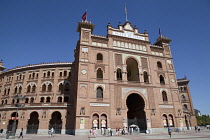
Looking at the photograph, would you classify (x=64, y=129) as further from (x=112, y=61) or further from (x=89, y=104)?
(x=112, y=61)

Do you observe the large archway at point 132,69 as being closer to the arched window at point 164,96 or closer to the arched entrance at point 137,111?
the arched entrance at point 137,111

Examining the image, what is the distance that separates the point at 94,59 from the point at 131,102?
12141 mm

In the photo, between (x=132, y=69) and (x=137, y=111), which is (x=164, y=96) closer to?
(x=137, y=111)

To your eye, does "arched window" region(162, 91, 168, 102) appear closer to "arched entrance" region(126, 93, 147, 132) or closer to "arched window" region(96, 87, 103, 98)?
"arched entrance" region(126, 93, 147, 132)

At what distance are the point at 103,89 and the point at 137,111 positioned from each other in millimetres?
8747

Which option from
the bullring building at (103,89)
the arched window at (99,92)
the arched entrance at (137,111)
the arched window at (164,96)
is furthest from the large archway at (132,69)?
the arched window at (99,92)

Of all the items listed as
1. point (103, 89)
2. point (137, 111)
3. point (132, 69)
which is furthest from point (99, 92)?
point (132, 69)

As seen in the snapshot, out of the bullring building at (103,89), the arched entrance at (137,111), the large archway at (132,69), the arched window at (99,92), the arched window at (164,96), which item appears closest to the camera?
the bullring building at (103,89)

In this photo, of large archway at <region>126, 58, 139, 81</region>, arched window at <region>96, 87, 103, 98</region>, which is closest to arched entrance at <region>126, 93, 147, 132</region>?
large archway at <region>126, 58, 139, 81</region>

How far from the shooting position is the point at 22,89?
34.3m

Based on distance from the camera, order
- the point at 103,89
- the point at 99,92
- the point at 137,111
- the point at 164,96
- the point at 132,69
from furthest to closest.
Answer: the point at 132,69, the point at 164,96, the point at 137,111, the point at 99,92, the point at 103,89

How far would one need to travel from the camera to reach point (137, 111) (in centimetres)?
2795

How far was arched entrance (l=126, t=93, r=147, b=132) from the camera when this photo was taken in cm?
2511

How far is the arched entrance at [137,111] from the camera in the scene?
82.4 ft
